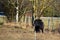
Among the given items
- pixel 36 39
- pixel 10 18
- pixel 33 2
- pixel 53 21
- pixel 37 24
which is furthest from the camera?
pixel 10 18

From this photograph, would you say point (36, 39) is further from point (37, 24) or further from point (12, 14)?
point (12, 14)

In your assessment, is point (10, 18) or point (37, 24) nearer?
point (37, 24)

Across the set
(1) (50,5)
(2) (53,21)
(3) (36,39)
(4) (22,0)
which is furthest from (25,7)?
(3) (36,39)

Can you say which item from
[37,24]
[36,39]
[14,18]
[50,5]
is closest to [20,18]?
[14,18]

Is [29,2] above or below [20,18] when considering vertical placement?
above

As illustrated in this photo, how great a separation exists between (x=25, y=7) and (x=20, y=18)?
173cm

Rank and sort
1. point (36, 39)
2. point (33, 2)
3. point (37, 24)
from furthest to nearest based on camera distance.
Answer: point (33, 2) < point (37, 24) < point (36, 39)

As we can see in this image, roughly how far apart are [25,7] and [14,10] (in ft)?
5.96

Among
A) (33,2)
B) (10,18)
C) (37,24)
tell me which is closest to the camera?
(37,24)

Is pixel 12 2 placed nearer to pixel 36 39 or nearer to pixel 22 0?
pixel 22 0

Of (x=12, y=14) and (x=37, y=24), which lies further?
(x=12, y=14)

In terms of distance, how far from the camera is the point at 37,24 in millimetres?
17578

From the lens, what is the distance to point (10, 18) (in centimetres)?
3678

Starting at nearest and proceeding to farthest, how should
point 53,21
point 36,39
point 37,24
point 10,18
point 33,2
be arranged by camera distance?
1. point 36,39
2. point 37,24
3. point 53,21
4. point 33,2
5. point 10,18
